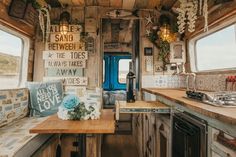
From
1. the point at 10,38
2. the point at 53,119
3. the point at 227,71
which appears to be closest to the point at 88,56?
the point at 10,38

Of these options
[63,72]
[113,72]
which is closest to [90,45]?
[63,72]

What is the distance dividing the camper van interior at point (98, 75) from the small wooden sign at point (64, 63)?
2cm

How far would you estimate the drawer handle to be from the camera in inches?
38.6

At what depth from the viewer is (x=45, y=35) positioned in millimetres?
3975

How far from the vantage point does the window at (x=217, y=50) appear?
2.61 metres

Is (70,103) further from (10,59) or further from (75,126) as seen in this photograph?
(10,59)

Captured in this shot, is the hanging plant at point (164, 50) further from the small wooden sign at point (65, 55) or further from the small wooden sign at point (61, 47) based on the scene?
the small wooden sign at point (61, 47)

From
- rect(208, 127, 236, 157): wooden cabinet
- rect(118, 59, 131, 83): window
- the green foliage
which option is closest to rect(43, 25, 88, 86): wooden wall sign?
the green foliage

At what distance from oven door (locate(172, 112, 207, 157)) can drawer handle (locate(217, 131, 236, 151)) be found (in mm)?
174

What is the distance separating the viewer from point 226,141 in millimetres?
1044

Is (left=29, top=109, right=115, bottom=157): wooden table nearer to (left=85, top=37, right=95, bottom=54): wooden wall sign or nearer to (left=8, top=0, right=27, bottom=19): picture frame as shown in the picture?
(left=8, top=0, right=27, bottom=19): picture frame

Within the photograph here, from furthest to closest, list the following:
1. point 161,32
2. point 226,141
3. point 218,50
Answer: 1. point 161,32
2. point 218,50
3. point 226,141

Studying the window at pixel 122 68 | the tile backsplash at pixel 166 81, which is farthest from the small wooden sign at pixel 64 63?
the window at pixel 122 68

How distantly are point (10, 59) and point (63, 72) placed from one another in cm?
94
